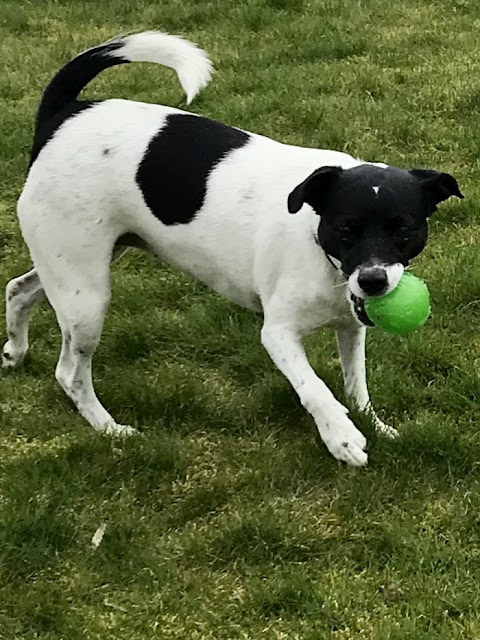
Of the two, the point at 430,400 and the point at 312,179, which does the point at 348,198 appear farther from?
the point at 430,400

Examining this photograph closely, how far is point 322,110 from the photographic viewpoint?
22.0 feet

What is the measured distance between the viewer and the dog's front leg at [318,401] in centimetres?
355

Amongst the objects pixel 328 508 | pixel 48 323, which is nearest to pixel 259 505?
pixel 328 508

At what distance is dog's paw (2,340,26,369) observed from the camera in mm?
A: 4469

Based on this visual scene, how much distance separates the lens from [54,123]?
155 inches

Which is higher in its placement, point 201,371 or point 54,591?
point 54,591

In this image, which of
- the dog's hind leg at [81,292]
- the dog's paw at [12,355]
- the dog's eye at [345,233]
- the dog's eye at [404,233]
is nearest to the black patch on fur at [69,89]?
the dog's hind leg at [81,292]

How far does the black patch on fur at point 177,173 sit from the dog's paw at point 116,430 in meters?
0.75

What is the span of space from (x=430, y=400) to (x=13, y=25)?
5.97 metres

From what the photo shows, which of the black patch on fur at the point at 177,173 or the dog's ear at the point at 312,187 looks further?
the black patch on fur at the point at 177,173

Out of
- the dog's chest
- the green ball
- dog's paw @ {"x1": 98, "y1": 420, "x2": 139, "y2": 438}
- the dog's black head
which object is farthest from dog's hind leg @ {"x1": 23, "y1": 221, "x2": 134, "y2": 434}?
the green ball

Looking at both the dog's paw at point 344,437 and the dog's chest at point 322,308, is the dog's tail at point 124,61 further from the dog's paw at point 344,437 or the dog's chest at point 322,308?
the dog's paw at point 344,437

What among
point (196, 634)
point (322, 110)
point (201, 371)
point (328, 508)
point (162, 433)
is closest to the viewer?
point (196, 634)

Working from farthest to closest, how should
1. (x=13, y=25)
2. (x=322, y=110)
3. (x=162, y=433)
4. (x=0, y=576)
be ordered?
1. (x=13, y=25)
2. (x=322, y=110)
3. (x=162, y=433)
4. (x=0, y=576)
